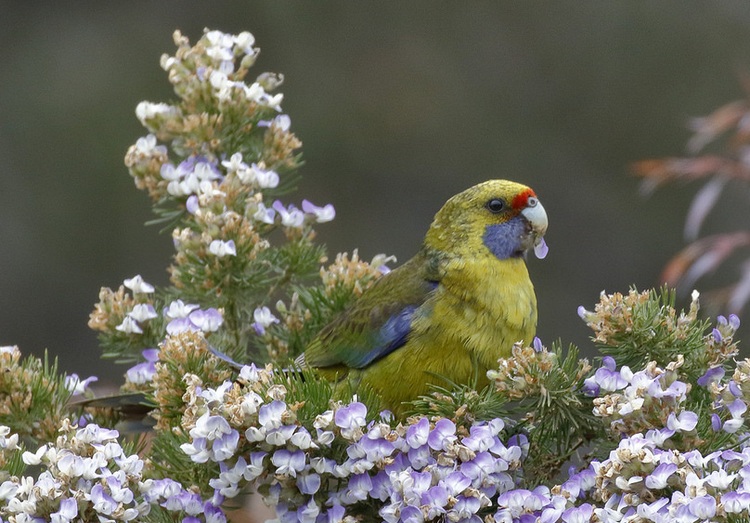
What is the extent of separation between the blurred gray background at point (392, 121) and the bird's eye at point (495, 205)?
11.9 feet

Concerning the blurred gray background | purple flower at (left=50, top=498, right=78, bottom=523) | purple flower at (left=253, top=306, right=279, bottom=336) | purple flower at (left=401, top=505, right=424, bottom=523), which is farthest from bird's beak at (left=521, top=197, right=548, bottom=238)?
the blurred gray background

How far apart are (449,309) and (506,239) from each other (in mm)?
228

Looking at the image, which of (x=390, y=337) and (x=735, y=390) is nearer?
(x=735, y=390)

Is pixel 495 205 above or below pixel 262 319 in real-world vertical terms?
above

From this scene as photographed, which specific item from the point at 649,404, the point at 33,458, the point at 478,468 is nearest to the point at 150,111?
the point at 33,458

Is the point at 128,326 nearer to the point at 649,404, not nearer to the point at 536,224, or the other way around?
the point at 536,224

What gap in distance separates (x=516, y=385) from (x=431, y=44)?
489 cm

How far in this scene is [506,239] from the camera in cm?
221

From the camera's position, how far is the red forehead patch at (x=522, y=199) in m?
2.20

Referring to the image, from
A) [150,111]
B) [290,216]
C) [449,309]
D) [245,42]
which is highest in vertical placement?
[245,42]

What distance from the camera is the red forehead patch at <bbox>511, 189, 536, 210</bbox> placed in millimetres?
2201

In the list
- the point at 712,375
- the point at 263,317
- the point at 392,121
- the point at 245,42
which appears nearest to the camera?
the point at 712,375

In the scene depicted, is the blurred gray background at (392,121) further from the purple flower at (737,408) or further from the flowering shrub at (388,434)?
the purple flower at (737,408)

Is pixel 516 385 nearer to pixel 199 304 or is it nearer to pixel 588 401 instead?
pixel 588 401
